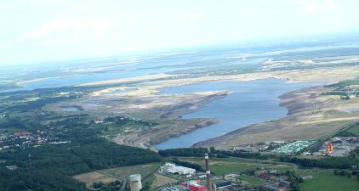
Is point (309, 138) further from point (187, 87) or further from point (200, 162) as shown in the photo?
point (187, 87)

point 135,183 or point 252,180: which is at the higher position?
point 135,183

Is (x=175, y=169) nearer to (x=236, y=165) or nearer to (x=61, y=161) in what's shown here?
(x=236, y=165)

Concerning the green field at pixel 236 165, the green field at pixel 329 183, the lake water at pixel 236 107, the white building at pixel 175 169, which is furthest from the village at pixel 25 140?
the green field at pixel 329 183

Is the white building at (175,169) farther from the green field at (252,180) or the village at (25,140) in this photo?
the village at (25,140)

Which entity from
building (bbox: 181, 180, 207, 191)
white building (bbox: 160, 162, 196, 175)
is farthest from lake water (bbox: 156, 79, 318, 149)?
building (bbox: 181, 180, 207, 191)

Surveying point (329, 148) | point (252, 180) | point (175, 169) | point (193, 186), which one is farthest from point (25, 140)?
point (329, 148)

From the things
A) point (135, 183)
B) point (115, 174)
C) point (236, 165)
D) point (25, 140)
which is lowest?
point (25, 140)

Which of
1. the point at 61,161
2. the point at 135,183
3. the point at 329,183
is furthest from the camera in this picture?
the point at 61,161
